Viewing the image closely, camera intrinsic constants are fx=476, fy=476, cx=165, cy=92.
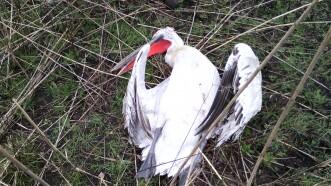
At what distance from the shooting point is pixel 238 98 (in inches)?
98.6

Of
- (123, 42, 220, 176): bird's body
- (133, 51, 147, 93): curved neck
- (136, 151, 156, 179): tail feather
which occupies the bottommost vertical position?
(136, 151, 156, 179): tail feather

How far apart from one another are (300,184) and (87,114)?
4.36ft

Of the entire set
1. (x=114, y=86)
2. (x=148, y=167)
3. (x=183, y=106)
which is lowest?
(x=148, y=167)

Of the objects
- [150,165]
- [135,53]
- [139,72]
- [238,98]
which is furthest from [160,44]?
[150,165]

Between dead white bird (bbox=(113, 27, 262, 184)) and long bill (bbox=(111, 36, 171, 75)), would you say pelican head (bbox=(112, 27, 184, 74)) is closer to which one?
long bill (bbox=(111, 36, 171, 75))

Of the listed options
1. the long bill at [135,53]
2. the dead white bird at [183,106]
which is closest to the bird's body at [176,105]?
the dead white bird at [183,106]

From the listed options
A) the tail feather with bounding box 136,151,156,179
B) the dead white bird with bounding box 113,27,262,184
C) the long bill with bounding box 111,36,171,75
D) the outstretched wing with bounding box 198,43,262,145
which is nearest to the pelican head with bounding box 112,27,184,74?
the long bill with bounding box 111,36,171,75

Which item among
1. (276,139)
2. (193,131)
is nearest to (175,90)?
(193,131)

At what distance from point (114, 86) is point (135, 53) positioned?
324mm

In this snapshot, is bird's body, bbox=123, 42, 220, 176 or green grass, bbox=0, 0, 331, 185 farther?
green grass, bbox=0, 0, 331, 185

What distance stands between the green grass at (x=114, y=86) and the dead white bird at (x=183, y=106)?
0.53ft

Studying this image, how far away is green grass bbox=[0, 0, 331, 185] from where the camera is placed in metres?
2.69

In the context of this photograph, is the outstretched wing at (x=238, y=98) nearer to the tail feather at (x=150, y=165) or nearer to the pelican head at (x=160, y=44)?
the tail feather at (x=150, y=165)

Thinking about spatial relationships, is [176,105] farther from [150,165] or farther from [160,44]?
[160,44]
